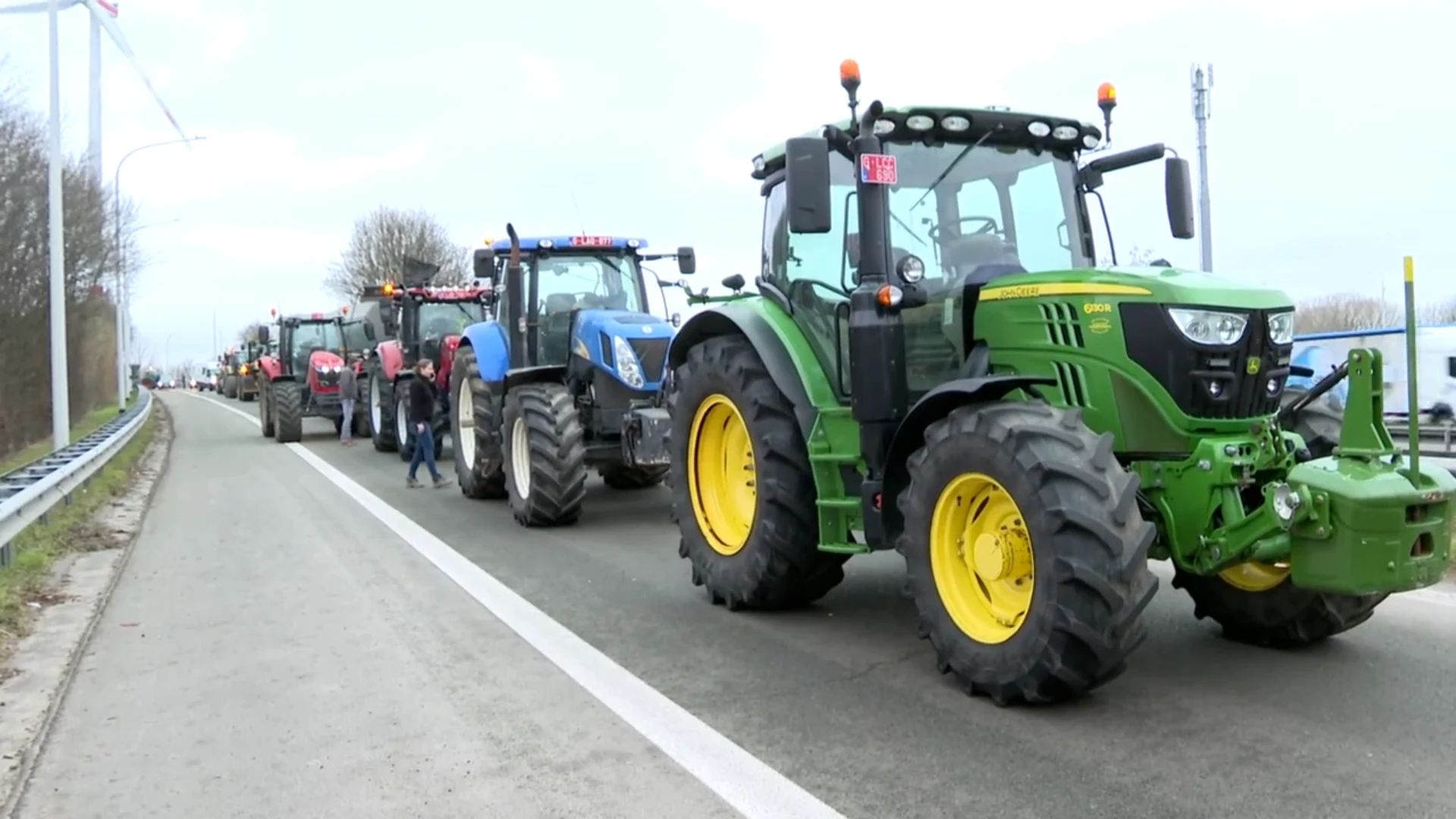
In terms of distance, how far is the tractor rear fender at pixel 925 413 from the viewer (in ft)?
15.8

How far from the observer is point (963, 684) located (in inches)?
195

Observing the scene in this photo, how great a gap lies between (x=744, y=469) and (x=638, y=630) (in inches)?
46.8

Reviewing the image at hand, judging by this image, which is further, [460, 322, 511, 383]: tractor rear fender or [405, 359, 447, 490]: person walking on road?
[405, 359, 447, 490]: person walking on road

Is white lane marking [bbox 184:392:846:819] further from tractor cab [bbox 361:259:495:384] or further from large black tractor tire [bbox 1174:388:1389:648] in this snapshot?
tractor cab [bbox 361:259:495:384]

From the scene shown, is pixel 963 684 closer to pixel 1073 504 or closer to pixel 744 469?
pixel 1073 504

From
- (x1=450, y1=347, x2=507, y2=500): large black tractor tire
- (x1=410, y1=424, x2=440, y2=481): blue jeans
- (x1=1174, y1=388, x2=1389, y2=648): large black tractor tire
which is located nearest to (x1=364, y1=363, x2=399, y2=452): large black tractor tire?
(x1=410, y1=424, x2=440, y2=481): blue jeans

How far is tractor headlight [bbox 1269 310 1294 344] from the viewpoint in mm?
4930

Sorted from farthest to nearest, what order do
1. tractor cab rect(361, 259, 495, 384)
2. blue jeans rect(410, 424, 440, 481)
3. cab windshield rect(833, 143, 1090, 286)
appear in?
tractor cab rect(361, 259, 495, 384) → blue jeans rect(410, 424, 440, 481) → cab windshield rect(833, 143, 1090, 286)

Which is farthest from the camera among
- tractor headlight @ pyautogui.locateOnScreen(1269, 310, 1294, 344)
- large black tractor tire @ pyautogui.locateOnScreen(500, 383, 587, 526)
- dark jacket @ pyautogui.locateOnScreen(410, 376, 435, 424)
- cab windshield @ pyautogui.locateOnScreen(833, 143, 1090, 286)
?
dark jacket @ pyautogui.locateOnScreen(410, 376, 435, 424)

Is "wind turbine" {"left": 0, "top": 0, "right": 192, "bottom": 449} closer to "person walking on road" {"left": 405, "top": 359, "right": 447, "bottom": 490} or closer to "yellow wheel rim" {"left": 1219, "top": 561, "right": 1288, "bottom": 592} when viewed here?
"person walking on road" {"left": 405, "top": 359, "right": 447, "bottom": 490}

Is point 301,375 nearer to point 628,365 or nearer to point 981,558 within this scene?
point 628,365

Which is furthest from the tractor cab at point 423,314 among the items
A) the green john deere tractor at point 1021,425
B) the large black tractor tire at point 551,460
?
the green john deere tractor at point 1021,425

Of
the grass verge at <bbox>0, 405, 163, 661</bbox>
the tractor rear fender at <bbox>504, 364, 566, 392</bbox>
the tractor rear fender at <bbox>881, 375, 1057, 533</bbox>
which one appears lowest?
the grass verge at <bbox>0, 405, 163, 661</bbox>

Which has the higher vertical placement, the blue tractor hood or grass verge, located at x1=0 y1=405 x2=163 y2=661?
the blue tractor hood
